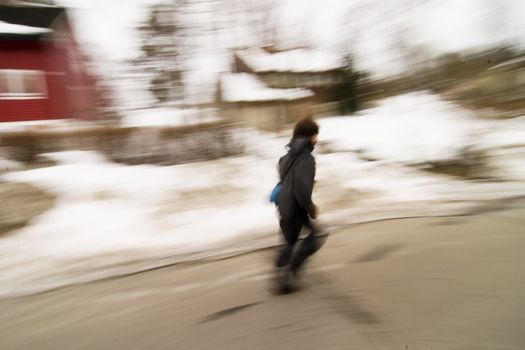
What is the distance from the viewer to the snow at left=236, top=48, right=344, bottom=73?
77.9 feet

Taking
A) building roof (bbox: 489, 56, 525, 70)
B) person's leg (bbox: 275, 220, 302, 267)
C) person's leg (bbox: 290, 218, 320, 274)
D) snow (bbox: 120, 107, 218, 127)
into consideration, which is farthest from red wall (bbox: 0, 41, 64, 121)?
building roof (bbox: 489, 56, 525, 70)

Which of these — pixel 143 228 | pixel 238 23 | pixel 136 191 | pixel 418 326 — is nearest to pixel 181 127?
pixel 136 191

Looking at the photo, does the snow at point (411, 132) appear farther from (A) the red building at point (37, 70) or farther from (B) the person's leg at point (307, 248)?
(A) the red building at point (37, 70)

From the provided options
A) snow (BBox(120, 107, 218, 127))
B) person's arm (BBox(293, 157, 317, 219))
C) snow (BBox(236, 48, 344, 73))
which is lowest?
person's arm (BBox(293, 157, 317, 219))

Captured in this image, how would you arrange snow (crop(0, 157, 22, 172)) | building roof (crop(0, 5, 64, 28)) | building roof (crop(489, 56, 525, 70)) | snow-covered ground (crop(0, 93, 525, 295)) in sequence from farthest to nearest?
1. building roof (crop(0, 5, 64, 28))
2. building roof (crop(489, 56, 525, 70))
3. snow (crop(0, 157, 22, 172))
4. snow-covered ground (crop(0, 93, 525, 295))

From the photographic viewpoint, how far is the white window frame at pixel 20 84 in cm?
1582

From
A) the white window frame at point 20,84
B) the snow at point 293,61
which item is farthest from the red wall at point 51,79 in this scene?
the snow at point 293,61

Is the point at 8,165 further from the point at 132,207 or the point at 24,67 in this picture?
the point at 24,67

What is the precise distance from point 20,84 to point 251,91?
13.3 m

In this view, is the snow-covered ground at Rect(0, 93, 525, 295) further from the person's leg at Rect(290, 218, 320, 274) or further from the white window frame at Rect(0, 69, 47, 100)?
the white window frame at Rect(0, 69, 47, 100)

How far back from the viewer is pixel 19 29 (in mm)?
15852

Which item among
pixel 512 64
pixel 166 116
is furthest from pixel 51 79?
pixel 512 64

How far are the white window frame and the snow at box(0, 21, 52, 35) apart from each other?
162 cm

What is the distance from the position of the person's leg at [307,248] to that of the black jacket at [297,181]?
160 millimetres
